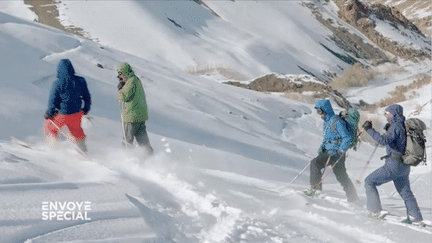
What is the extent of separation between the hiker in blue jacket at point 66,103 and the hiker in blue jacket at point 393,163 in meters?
3.47

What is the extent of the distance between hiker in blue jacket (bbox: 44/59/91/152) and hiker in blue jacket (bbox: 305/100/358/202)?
2998mm

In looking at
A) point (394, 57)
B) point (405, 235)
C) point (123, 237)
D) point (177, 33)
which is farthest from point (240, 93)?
point (394, 57)

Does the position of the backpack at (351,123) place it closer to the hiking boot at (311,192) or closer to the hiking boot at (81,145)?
A: the hiking boot at (311,192)

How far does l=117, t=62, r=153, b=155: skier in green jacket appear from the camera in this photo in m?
4.78

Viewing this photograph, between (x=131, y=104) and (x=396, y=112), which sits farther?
(x=131, y=104)

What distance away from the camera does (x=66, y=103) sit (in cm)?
463

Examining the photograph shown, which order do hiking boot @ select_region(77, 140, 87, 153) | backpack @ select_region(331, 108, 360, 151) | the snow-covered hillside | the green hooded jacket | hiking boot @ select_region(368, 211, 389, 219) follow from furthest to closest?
1. hiking boot @ select_region(77, 140, 87, 153)
2. the green hooded jacket
3. backpack @ select_region(331, 108, 360, 151)
4. hiking boot @ select_region(368, 211, 389, 219)
5. the snow-covered hillside

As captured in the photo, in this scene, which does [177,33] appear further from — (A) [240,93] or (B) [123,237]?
(B) [123,237]

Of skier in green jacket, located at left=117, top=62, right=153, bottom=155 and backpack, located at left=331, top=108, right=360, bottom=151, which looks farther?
skier in green jacket, located at left=117, top=62, right=153, bottom=155

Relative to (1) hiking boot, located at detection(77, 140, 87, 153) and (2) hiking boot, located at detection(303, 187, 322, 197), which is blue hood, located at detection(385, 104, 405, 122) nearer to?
(2) hiking boot, located at detection(303, 187, 322, 197)

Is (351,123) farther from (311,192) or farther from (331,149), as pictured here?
(311,192)
